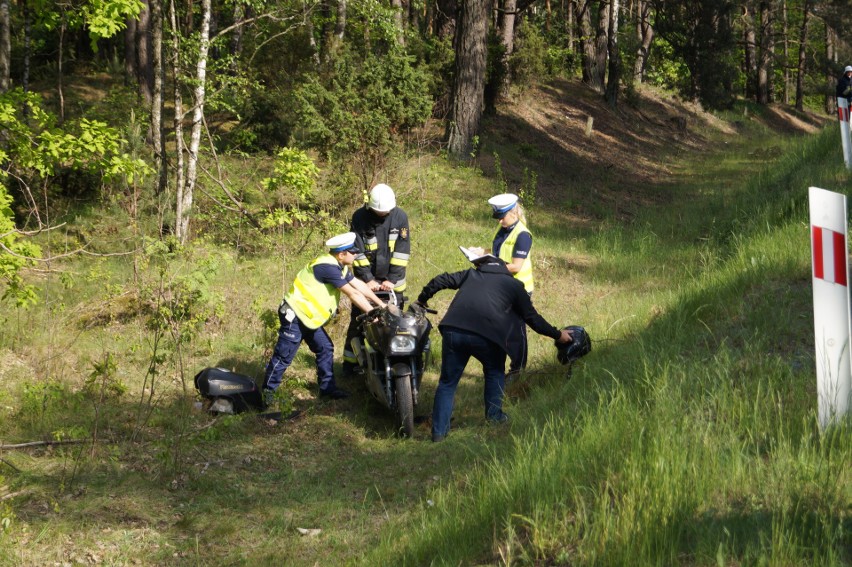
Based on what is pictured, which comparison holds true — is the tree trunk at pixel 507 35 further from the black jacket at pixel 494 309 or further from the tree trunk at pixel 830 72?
the tree trunk at pixel 830 72

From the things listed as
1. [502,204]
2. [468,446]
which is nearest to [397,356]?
[468,446]

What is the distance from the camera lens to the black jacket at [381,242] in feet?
31.1

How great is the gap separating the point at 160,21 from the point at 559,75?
24.1 metres

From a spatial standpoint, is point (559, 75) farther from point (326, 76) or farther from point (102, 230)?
point (102, 230)

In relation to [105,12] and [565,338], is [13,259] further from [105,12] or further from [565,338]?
[565,338]

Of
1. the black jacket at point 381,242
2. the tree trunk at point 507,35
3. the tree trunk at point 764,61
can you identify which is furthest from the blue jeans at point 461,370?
the tree trunk at point 764,61

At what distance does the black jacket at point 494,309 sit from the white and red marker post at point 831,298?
9.57ft

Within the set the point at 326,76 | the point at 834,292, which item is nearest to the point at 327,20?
the point at 326,76

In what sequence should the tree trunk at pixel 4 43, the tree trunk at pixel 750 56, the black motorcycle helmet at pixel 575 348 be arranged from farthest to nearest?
1. the tree trunk at pixel 750 56
2. the tree trunk at pixel 4 43
3. the black motorcycle helmet at pixel 575 348

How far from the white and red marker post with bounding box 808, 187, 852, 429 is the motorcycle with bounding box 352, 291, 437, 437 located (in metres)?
3.67

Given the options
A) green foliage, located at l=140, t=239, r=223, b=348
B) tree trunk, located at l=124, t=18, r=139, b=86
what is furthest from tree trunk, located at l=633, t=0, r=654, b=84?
green foliage, located at l=140, t=239, r=223, b=348

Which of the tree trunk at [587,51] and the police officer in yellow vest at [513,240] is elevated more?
the police officer in yellow vest at [513,240]

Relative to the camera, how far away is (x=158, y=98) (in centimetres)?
1432

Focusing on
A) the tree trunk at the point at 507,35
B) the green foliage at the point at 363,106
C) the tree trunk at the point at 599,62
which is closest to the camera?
the green foliage at the point at 363,106
